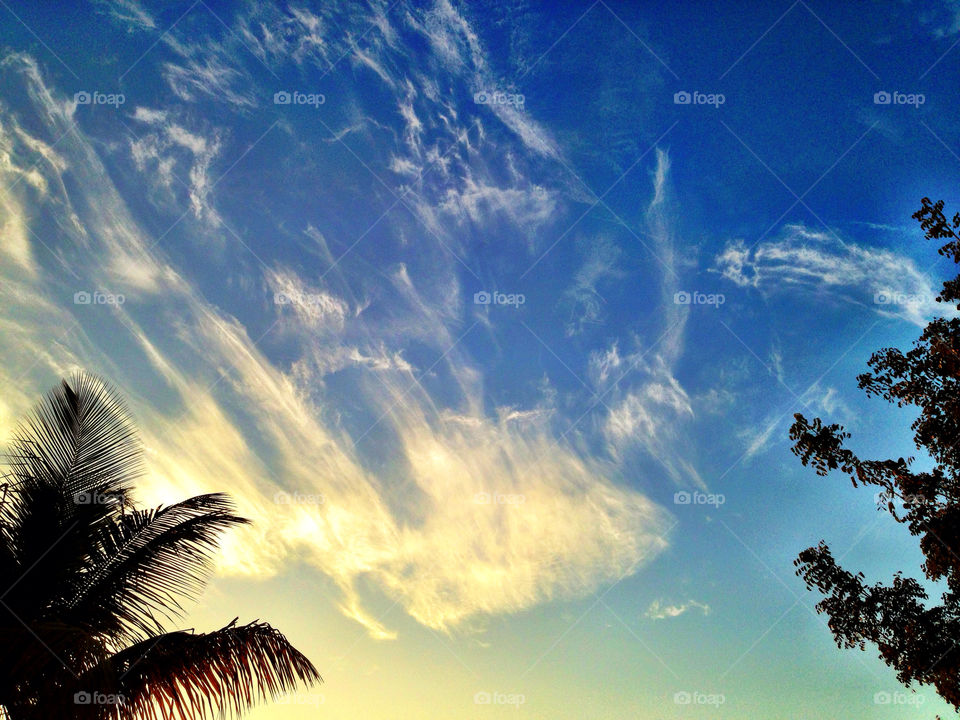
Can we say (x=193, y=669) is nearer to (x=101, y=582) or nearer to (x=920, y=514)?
(x=101, y=582)

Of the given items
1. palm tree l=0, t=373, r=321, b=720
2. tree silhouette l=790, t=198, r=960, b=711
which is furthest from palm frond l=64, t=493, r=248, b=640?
tree silhouette l=790, t=198, r=960, b=711

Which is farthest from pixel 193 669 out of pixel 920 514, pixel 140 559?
pixel 920 514

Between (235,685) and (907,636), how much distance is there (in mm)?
14301

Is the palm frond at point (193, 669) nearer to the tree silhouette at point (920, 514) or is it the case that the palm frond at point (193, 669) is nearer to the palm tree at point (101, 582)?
the palm tree at point (101, 582)

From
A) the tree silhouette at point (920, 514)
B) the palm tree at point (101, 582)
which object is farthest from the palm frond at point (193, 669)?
the tree silhouette at point (920, 514)

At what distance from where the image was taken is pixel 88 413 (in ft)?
32.1

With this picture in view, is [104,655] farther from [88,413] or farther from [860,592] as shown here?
[860,592]

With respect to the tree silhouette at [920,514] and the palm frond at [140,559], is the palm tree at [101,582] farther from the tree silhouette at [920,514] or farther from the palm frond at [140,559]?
the tree silhouette at [920,514]

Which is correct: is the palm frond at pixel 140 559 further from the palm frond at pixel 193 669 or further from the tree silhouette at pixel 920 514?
the tree silhouette at pixel 920 514

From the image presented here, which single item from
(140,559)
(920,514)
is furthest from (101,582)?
(920,514)

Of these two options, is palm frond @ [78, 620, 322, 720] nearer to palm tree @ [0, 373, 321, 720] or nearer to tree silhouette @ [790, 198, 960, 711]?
palm tree @ [0, 373, 321, 720]

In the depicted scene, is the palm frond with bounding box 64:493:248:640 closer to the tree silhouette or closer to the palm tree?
the palm tree

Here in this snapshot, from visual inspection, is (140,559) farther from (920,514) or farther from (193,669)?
(920,514)

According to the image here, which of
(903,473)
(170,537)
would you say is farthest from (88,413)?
(903,473)
